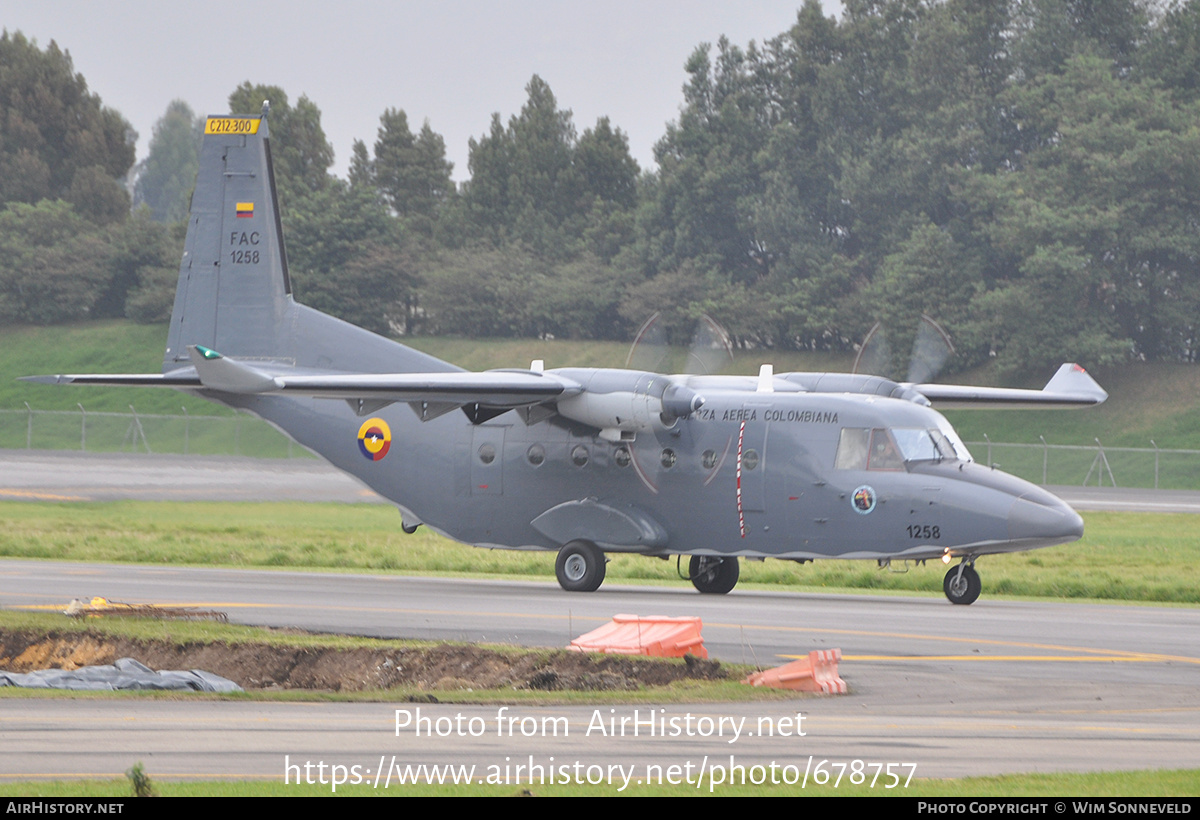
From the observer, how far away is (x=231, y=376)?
22641mm

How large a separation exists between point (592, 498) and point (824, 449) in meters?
4.24

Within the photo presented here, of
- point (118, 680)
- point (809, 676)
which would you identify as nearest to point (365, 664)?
point (118, 680)

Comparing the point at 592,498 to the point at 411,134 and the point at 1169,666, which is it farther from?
A: the point at 411,134

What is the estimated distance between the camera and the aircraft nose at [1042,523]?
22.1m

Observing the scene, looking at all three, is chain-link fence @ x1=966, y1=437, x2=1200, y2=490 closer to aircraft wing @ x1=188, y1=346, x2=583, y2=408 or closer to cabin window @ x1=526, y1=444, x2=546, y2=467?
cabin window @ x1=526, y1=444, x2=546, y2=467

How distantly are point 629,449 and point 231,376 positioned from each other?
22.0 ft

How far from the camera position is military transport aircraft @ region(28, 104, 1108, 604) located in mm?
23141

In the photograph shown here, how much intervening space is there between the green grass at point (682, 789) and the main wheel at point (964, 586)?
14090 mm

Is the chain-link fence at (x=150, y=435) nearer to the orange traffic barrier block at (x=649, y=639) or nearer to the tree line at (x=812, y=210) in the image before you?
the tree line at (x=812, y=210)

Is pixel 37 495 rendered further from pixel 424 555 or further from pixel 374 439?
pixel 374 439

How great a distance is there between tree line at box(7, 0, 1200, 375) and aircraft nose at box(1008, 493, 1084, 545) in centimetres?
4996

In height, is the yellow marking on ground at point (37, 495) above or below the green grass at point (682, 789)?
below

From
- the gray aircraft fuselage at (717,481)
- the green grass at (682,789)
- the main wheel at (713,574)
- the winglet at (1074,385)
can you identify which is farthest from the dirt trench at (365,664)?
the winglet at (1074,385)
